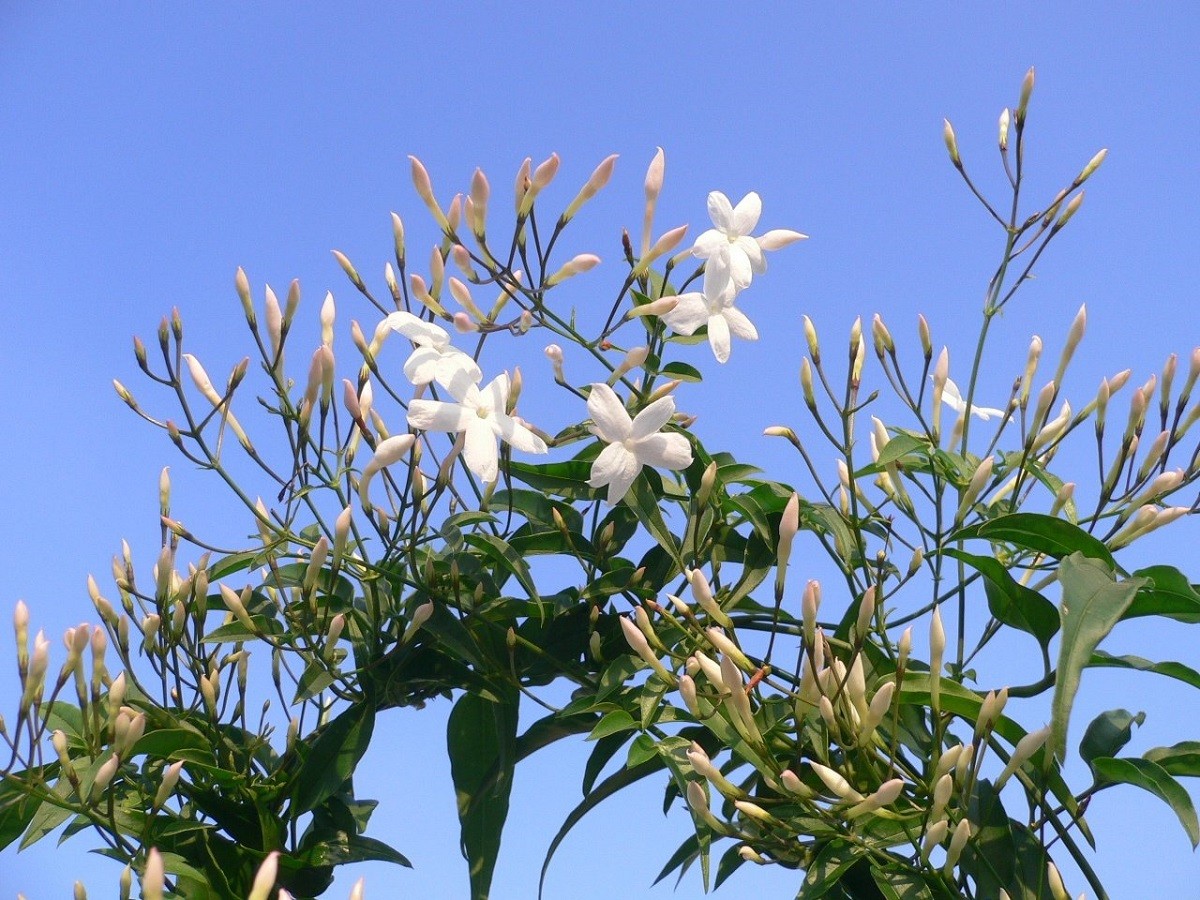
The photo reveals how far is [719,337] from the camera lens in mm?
1450

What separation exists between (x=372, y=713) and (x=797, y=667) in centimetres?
54

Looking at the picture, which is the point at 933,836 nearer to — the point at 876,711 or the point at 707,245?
the point at 876,711

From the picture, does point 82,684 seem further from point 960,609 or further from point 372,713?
point 960,609

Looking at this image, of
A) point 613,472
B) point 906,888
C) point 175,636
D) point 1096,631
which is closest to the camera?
point 1096,631

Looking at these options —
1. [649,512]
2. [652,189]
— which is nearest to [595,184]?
[652,189]

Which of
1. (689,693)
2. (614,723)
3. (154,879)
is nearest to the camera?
(154,879)

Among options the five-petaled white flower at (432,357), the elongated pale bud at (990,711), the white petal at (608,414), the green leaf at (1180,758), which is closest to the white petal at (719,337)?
the white petal at (608,414)

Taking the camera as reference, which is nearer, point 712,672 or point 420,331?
point 712,672

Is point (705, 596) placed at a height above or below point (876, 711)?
above

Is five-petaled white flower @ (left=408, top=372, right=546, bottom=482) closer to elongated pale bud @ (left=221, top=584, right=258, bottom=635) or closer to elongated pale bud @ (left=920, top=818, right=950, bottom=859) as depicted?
elongated pale bud @ (left=221, top=584, right=258, bottom=635)

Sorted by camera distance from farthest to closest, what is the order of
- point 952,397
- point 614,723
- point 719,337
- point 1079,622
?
point 952,397 < point 719,337 < point 614,723 < point 1079,622

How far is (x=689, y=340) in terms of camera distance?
1.52 m

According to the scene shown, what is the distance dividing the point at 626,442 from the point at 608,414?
0.15ft

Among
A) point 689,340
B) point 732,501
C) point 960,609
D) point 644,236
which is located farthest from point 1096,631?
point 644,236
